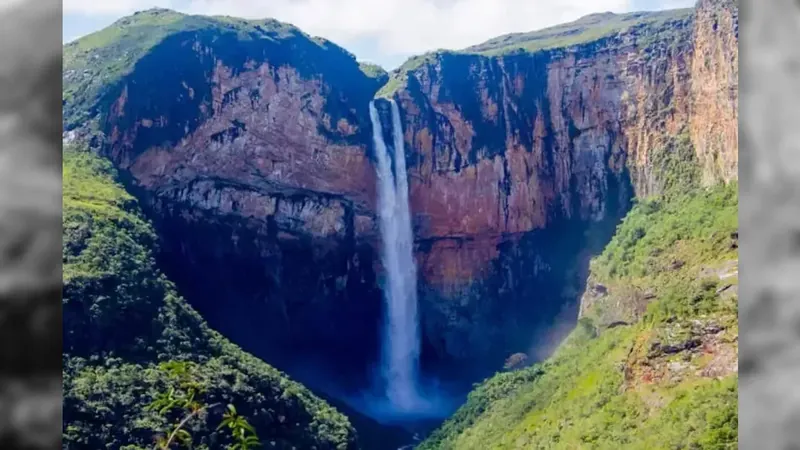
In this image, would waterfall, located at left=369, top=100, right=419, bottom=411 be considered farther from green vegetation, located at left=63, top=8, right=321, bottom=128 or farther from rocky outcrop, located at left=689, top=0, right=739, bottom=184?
rocky outcrop, located at left=689, top=0, right=739, bottom=184

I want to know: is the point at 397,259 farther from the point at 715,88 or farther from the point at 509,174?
the point at 715,88

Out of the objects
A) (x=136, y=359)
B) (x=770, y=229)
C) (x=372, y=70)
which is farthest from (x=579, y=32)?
(x=770, y=229)

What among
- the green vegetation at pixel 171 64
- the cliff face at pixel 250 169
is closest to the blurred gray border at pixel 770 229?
the cliff face at pixel 250 169

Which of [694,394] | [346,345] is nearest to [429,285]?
[346,345]

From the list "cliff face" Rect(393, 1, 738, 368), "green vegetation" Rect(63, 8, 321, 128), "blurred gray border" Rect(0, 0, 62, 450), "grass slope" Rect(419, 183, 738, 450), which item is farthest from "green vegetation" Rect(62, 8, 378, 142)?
"blurred gray border" Rect(0, 0, 62, 450)

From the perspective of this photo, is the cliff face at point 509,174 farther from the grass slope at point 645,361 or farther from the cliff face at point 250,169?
the grass slope at point 645,361

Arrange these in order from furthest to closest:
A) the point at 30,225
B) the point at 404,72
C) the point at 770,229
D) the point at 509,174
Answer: the point at 404,72 → the point at 509,174 → the point at 770,229 → the point at 30,225
